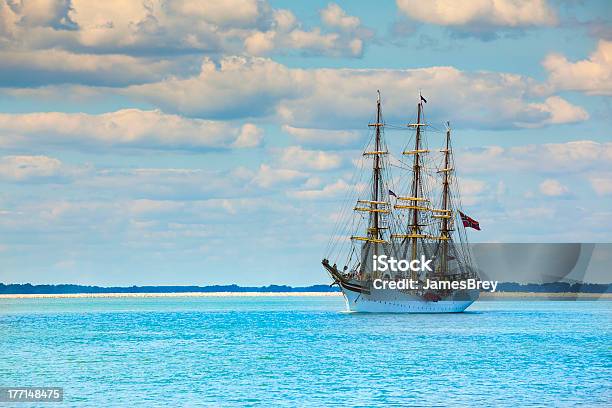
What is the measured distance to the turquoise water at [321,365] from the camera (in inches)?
2655

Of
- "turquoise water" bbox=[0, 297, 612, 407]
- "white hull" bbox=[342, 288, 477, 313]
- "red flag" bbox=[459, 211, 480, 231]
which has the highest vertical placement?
"red flag" bbox=[459, 211, 480, 231]

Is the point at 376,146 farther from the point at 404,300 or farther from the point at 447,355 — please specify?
the point at 447,355

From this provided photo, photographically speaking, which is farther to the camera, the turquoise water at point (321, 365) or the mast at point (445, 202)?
the mast at point (445, 202)

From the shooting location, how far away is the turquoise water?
67.4m

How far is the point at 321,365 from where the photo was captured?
283 ft

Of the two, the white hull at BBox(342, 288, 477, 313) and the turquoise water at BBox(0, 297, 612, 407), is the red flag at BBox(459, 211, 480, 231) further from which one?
the turquoise water at BBox(0, 297, 612, 407)

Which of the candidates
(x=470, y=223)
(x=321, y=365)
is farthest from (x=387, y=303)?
(x=321, y=365)

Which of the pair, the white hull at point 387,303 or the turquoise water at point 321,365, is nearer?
the turquoise water at point 321,365

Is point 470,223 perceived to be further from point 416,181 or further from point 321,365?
point 321,365

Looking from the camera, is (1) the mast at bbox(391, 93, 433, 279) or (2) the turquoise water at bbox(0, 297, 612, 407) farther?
(1) the mast at bbox(391, 93, 433, 279)

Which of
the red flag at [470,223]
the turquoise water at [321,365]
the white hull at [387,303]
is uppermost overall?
the red flag at [470,223]

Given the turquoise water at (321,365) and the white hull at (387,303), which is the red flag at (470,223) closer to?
the white hull at (387,303)

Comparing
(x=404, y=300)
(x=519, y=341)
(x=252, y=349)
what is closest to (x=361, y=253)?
(x=404, y=300)

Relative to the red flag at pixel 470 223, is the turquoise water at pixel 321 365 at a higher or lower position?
lower
